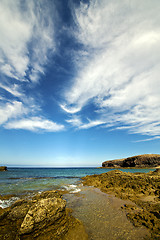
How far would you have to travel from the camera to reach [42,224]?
583cm

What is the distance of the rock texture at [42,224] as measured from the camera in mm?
5488

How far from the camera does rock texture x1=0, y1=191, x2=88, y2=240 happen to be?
5.49 metres

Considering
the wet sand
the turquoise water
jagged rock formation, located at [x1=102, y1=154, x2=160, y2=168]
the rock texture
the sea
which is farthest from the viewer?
jagged rock formation, located at [x1=102, y1=154, x2=160, y2=168]

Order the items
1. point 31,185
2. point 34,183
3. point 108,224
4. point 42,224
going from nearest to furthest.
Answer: point 42,224 < point 108,224 < point 31,185 < point 34,183

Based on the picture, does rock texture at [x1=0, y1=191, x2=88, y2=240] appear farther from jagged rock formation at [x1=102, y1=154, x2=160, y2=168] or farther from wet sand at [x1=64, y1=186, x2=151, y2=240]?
jagged rock formation at [x1=102, y1=154, x2=160, y2=168]

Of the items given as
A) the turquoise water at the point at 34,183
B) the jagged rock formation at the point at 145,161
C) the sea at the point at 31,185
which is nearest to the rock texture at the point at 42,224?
the sea at the point at 31,185

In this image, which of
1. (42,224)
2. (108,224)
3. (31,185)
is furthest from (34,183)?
(108,224)

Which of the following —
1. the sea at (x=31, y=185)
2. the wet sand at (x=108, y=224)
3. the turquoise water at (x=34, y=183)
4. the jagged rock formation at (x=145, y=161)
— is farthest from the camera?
the jagged rock formation at (x=145, y=161)

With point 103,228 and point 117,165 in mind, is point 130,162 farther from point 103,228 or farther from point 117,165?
point 103,228

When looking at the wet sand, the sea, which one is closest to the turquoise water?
the sea

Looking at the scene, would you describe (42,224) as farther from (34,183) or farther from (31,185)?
(34,183)

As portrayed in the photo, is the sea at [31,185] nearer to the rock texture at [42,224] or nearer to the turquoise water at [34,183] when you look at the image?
the turquoise water at [34,183]

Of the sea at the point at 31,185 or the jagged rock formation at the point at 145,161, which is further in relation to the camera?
the jagged rock formation at the point at 145,161

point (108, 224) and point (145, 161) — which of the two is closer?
point (108, 224)
